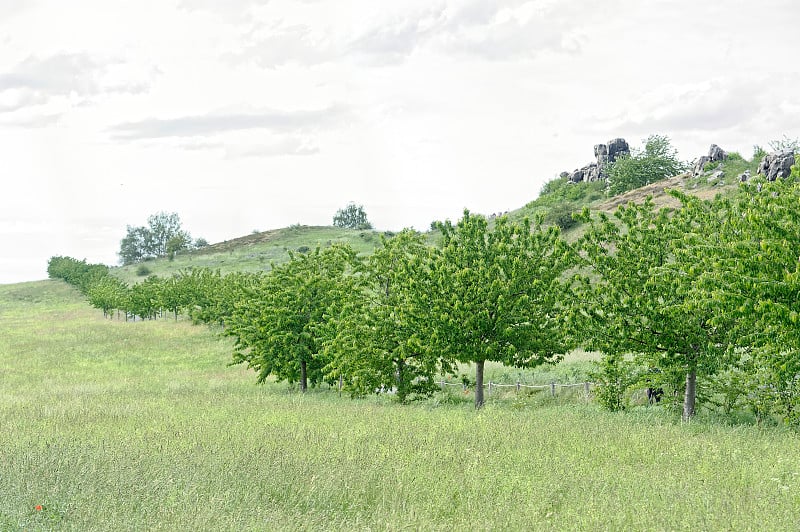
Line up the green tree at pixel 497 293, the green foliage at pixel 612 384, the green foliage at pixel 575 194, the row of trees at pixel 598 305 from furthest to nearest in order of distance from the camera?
1. the green foliage at pixel 575 194
2. the green tree at pixel 497 293
3. the green foliage at pixel 612 384
4. the row of trees at pixel 598 305

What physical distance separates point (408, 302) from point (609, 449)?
37.0 feet

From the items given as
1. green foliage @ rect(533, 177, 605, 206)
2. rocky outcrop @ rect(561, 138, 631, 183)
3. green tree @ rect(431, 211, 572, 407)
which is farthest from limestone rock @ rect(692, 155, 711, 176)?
green tree @ rect(431, 211, 572, 407)

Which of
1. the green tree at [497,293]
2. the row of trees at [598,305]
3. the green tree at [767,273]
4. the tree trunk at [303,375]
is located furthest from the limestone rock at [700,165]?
the green tree at [767,273]

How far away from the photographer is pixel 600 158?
133875 millimetres

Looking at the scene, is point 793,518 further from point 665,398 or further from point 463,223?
point 463,223

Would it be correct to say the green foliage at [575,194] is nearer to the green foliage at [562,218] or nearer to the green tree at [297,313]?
the green foliage at [562,218]

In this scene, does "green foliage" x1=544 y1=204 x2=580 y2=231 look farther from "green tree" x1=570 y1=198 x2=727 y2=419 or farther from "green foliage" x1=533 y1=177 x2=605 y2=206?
"green tree" x1=570 y1=198 x2=727 y2=419

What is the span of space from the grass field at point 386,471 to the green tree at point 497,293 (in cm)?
290

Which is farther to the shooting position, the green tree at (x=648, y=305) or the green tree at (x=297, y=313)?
the green tree at (x=297, y=313)

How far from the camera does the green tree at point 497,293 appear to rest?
70.8ft

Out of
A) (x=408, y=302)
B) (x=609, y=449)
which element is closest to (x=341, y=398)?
(x=408, y=302)

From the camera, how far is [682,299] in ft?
60.5

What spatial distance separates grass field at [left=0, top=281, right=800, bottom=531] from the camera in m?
7.97

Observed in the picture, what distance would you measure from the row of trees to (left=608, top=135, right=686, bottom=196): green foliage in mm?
77859
